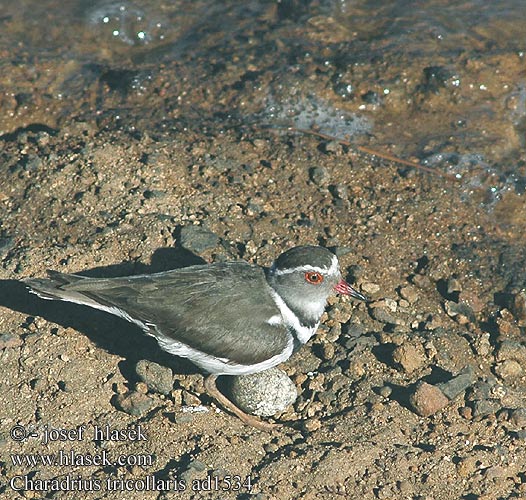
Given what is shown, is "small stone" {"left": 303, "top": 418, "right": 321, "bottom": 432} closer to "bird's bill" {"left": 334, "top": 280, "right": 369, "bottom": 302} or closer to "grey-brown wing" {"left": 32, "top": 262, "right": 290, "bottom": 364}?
"grey-brown wing" {"left": 32, "top": 262, "right": 290, "bottom": 364}

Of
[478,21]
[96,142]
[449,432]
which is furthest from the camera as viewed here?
[478,21]

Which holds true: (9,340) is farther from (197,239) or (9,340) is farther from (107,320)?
(197,239)

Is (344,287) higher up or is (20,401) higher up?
(344,287)

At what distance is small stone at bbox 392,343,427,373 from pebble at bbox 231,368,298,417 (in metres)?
1.09

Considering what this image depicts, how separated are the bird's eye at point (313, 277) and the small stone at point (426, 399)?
4.66ft

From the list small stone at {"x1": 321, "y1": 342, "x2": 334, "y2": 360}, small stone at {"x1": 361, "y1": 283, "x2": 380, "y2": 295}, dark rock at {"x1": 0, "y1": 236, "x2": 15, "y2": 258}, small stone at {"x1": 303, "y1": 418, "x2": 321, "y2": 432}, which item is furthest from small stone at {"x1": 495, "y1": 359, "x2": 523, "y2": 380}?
dark rock at {"x1": 0, "y1": 236, "x2": 15, "y2": 258}

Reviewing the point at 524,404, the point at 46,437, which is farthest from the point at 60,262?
the point at 524,404

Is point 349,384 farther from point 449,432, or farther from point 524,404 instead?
point 524,404

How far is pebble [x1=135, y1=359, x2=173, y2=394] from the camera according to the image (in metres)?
8.04

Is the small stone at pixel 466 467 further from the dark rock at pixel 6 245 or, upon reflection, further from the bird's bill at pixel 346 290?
the dark rock at pixel 6 245

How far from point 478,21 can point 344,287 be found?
6021 mm

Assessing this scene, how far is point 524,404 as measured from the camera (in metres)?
8.06

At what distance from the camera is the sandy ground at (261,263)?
7316 millimetres

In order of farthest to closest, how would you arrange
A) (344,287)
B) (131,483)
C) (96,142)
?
(96,142) < (344,287) < (131,483)
